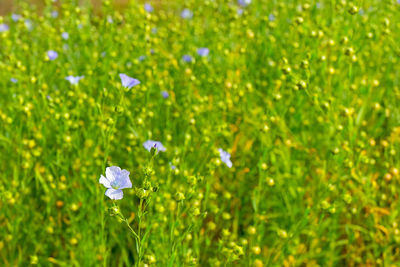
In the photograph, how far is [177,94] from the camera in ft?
8.36

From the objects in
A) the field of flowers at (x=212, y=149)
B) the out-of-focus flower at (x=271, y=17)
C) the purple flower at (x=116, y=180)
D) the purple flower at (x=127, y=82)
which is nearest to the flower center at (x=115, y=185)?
the purple flower at (x=116, y=180)

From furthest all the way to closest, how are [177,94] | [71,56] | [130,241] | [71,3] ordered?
[71,3]
[71,56]
[177,94]
[130,241]

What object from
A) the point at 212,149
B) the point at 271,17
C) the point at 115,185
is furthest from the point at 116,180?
the point at 271,17

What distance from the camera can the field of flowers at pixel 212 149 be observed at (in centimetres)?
185

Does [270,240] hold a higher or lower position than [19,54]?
lower

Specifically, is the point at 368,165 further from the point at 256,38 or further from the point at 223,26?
the point at 223,26

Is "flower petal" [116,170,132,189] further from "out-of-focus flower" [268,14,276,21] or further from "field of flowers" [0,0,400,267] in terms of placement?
"out-of-focus flower" [268,14,276,21]

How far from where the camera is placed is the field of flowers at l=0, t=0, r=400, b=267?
185 cm

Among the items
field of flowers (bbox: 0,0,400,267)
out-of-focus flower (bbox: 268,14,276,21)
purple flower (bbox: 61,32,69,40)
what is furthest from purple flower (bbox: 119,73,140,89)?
out-of-focus flower (bbox: 268,14,276,21)

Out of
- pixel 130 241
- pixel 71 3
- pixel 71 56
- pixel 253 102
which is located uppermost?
pixel 71 3

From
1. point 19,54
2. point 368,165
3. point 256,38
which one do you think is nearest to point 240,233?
point 368,165

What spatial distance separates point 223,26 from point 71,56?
974mm

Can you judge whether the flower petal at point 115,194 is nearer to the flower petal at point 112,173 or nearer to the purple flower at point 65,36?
the flower petal at point 112,173

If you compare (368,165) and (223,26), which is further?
(223,26)
